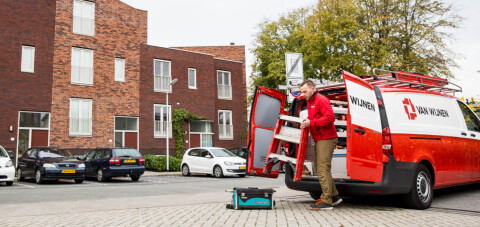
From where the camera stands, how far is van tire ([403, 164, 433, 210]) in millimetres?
6770

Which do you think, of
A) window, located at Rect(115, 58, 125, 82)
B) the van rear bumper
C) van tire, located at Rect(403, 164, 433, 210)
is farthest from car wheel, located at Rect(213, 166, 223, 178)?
van tire, located at Rect(403, 164, 433, 210)

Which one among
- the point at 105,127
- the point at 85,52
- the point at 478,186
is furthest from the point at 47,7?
the point at 478,186

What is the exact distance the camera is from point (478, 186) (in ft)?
34.5

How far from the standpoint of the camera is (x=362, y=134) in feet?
20.4

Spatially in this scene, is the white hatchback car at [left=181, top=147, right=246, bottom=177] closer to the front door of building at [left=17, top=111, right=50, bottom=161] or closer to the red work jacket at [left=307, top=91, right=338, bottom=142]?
the front door of building at [left=17, top=111, right=50, bottom=161]

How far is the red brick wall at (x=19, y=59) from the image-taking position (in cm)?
2212

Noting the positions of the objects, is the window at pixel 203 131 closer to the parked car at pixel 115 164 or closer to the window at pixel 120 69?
the window at pixel 120 69

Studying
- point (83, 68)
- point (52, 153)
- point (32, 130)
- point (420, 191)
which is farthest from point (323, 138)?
point (83, 68)

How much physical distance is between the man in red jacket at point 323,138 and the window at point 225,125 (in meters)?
25.3

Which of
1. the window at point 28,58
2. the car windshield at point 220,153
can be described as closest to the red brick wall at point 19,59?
the window at point 28,58

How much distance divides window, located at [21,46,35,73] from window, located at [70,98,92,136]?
9.71ft

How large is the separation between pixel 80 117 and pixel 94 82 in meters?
2.40

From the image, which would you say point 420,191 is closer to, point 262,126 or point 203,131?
point 262,126

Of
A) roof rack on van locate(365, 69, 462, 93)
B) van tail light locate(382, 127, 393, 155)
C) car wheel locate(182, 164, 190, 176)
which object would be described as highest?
roof rack on van locate(365, 69, 462, 93)
